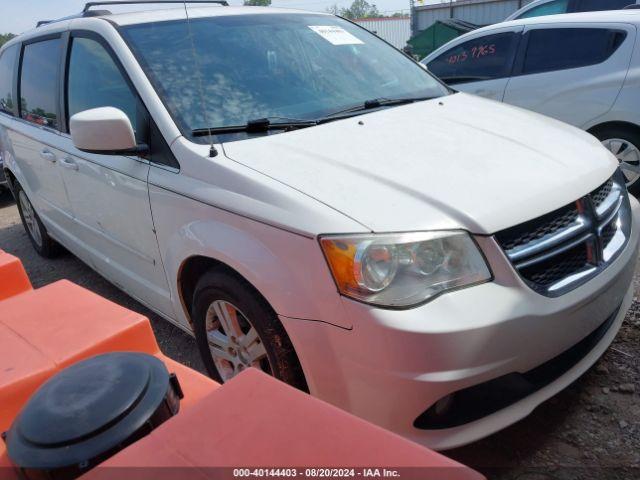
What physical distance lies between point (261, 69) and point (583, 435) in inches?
84.1

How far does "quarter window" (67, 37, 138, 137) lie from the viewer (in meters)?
2.52

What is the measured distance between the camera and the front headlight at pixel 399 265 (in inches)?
63.6

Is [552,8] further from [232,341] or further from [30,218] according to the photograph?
[232,341]

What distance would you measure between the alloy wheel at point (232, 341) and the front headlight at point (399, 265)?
55cm

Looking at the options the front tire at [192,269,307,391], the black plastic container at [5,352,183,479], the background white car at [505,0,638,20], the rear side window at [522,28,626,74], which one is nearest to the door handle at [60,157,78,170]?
the front tire at [192,269,307,391]

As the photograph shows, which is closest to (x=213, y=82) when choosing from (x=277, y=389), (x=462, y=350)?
(x=462, y=350)

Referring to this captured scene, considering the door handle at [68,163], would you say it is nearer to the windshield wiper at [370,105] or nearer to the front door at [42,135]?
the front door at [42,135]

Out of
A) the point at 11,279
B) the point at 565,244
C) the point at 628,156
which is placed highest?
the point at 11,279

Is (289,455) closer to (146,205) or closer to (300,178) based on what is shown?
(300,178)

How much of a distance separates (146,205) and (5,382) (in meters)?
1.37

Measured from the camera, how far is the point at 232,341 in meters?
2.18

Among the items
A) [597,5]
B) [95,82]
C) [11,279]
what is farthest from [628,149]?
[597,5]

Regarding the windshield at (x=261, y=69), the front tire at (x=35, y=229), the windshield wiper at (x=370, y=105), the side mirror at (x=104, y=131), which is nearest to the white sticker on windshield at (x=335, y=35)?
the windshield at (x=261, y=69)

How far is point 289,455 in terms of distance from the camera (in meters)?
0.82
